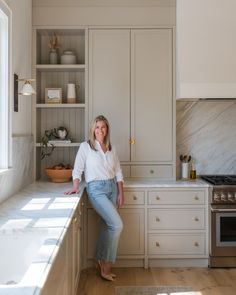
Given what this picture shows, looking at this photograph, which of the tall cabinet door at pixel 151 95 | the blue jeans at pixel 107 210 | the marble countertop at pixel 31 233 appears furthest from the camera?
the tall cabinet door at pixel 151 95

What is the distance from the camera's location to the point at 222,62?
3.64 metres

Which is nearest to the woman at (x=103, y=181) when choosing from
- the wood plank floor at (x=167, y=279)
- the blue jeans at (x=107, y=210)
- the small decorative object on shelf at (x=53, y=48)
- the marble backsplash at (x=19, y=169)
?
the blue jeans at (x=107, y=210)

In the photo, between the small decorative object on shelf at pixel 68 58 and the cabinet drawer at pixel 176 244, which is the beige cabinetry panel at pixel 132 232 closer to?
the cabinet drawer at pixel 176 244

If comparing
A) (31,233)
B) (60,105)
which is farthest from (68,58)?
(31,233)

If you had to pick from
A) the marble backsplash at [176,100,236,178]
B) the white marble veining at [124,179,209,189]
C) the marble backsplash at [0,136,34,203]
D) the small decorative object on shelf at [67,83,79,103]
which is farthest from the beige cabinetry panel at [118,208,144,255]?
the small decorative object on shelf at [67,83,79,103]

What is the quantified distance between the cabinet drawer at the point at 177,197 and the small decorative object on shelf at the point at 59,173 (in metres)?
0.83

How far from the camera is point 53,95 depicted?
155 inches

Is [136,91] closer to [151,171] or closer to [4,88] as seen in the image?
[151,171]

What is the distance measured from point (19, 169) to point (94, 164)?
0.65 meters

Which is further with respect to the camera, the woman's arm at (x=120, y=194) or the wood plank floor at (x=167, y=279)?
the woman's arm at (x=120, y=194)

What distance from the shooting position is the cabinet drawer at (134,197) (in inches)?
145

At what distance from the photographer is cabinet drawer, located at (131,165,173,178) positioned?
12.9ft

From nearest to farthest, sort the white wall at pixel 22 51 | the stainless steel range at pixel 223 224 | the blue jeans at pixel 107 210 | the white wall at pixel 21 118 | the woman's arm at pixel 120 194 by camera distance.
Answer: the white wall at pixel 21 118
the white wall at pixel 22 51
the blue jeans at pixel 107 210
the woman's arm at pixel 120 194
the stainless steel range at pixel 223 224

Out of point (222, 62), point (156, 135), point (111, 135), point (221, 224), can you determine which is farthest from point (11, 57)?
point (221, 224)
